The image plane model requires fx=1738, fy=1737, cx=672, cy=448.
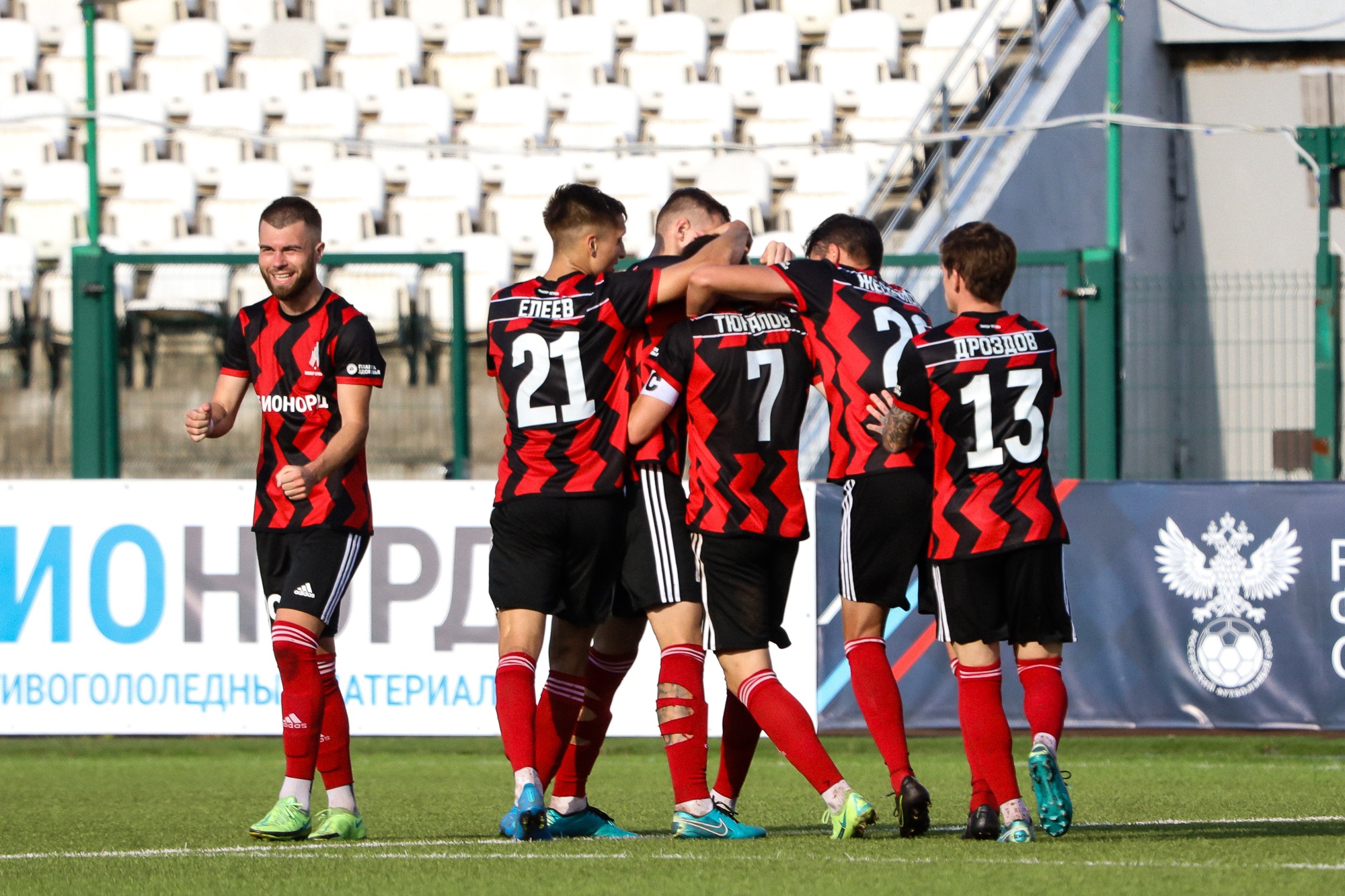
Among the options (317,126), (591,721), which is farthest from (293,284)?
(317,126)

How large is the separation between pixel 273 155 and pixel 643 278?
35.3 feet

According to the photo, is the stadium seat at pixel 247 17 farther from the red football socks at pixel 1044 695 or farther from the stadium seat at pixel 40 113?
the red football socks at pixel 1044 695

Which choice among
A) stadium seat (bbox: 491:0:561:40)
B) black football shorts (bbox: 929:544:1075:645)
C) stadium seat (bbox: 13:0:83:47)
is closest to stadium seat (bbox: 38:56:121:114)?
stadium seat (bbox: 13:0:83:47)

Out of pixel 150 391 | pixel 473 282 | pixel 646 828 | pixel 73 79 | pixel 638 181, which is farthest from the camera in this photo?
pixel 73 79

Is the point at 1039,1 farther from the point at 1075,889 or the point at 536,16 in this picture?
the point at 1075,889

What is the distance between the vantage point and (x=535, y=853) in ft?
15.4

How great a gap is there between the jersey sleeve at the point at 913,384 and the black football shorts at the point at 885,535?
0.29m

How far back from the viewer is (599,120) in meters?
14.9

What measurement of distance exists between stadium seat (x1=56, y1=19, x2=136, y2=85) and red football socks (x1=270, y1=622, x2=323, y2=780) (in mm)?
11926

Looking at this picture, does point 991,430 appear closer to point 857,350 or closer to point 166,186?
point 857,350

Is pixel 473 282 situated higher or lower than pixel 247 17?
lower

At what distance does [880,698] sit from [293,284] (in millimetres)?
2240

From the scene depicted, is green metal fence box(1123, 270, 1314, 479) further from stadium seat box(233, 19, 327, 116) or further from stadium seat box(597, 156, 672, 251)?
stadium seat box(233, 19, 327, 116)

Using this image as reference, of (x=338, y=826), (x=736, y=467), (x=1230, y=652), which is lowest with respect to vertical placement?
(x=338, y=826)
